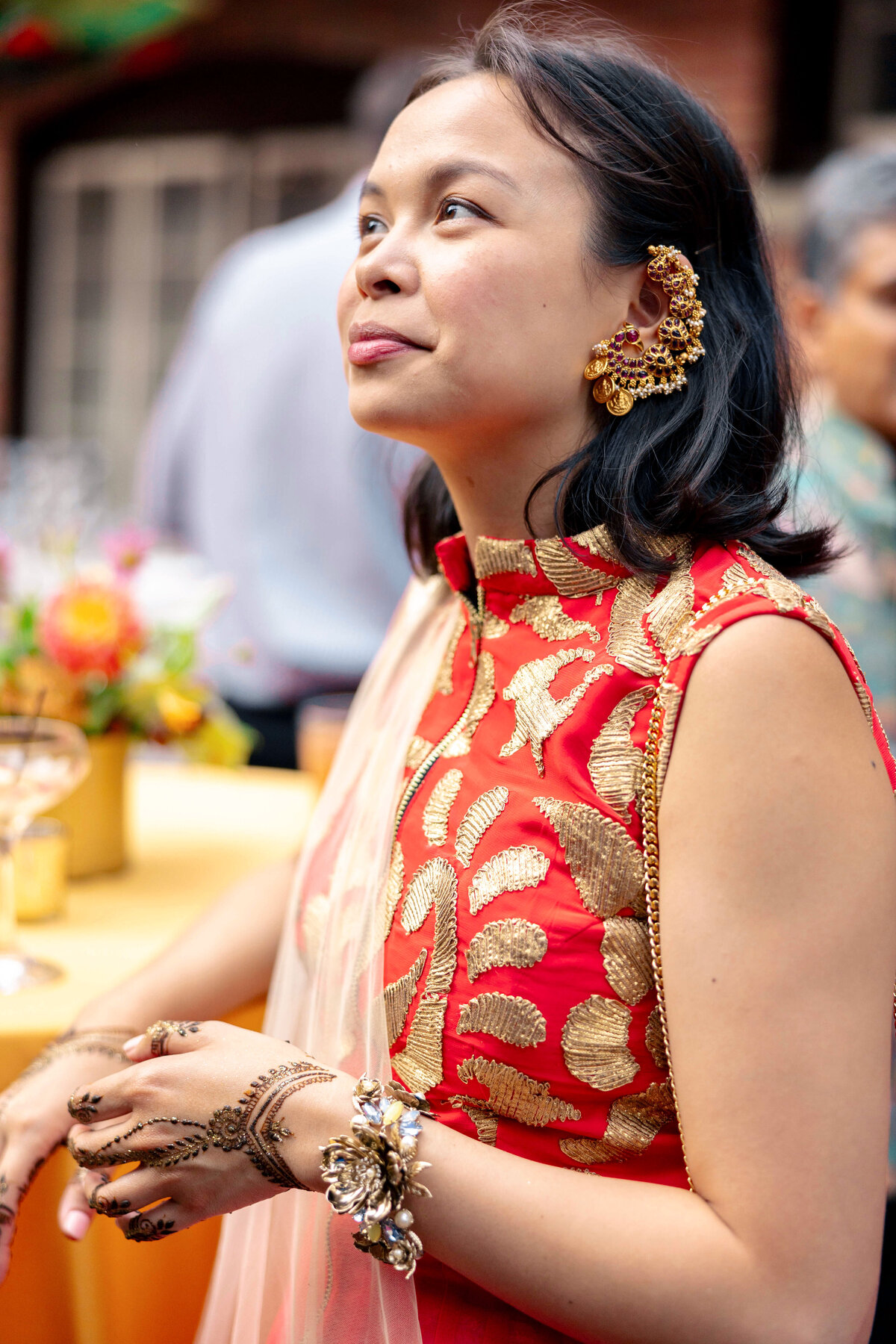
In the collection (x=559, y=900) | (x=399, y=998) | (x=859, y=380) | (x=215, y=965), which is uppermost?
(x=859, y=380)

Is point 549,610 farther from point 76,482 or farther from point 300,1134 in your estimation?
point 76,482

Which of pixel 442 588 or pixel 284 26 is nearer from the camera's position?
pixel 442 588

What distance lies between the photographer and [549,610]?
44.3 inches

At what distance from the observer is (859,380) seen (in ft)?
7.90

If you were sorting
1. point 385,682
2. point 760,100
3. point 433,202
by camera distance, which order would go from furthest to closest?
point 760,100
point 385,682
point 433,202

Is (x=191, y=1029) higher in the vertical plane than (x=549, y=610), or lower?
lower

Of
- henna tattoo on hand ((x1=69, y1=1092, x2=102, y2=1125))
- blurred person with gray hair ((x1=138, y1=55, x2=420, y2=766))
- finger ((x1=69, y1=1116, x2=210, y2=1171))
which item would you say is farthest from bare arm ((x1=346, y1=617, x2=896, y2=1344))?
blurred person with gray hair ((x1=138, y1=55, x2=420, y2=766))

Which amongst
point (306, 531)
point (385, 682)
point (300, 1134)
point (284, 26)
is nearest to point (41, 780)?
point (385, 682)

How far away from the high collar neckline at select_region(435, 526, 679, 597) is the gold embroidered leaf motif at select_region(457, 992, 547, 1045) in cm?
36

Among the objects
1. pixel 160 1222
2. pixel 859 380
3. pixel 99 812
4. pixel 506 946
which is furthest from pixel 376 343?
pixel 859 380

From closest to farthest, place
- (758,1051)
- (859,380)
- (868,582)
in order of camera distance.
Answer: (758,1051) → (868,582) → (859,380)

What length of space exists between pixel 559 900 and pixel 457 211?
0.58 metres

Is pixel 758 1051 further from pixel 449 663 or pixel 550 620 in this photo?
pixel 449 663

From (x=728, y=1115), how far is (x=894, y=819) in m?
0.25
